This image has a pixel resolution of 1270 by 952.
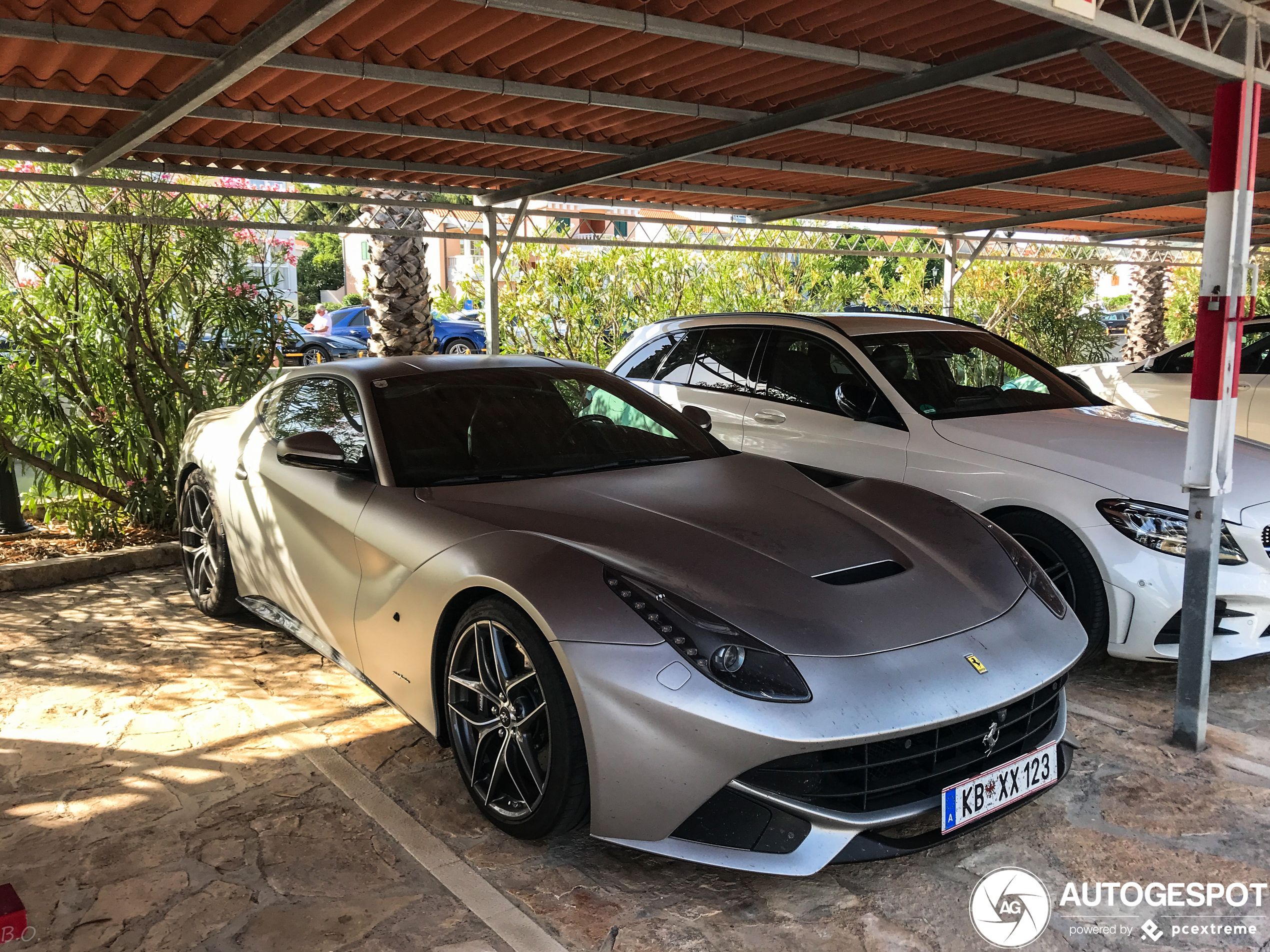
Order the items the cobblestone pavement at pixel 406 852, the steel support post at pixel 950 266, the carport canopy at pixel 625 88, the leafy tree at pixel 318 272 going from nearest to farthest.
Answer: the cobblestone pavement at pixel 406 852 < the carport canopy at pixel 625 88 < the steel support post at pixel 950 266 < the leafy tree at pixel 318 272

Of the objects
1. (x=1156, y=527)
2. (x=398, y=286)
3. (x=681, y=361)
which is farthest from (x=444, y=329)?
(x=1156, y=527)

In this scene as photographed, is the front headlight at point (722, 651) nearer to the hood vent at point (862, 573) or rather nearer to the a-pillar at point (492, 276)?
the hood vent at point (862, 573)

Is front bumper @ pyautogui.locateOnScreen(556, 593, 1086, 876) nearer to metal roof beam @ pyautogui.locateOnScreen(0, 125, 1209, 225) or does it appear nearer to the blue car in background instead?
metal roof beam @ pyautogui.locateOnScreen(0, 125, 1209, 225)

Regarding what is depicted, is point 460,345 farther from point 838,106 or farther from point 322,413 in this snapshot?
point 322,413

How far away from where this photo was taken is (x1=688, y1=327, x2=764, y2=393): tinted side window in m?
6.28

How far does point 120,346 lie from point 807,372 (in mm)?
5045

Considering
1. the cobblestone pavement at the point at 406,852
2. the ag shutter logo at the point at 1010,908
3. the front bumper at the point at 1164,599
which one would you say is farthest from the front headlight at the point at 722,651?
the front bumper at the point at 1164,599

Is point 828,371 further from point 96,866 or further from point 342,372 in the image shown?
point 96,866

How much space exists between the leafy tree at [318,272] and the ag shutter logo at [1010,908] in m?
47.7

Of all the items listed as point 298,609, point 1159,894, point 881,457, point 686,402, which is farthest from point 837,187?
point 1159,894

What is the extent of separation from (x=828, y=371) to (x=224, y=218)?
5.10 meters

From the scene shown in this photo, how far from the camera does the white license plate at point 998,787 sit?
9.26ft

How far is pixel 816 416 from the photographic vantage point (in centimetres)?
577

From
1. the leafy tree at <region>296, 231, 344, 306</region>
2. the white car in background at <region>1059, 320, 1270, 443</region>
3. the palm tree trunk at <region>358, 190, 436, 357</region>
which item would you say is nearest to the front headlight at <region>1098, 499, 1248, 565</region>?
the white car in background at <region>1059, 320, 1270, 443</region>
